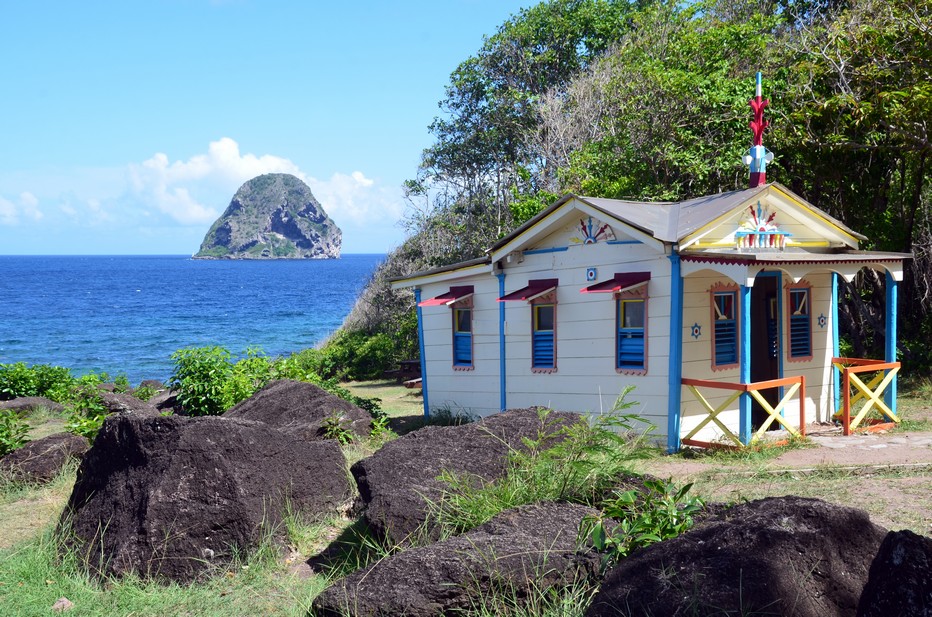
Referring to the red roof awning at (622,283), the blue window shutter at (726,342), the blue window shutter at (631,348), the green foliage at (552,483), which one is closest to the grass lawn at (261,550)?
the green foliage at (552,483)

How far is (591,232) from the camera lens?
511 inches

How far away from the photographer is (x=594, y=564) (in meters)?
5.37

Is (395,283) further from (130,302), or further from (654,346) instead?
(130,302)

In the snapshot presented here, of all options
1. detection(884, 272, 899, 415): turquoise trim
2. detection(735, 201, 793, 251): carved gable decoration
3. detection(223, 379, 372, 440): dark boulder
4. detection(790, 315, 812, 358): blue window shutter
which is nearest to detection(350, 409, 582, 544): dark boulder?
detection(223, 379, 372, 440): dark boulder

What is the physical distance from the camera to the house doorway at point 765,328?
13156mm

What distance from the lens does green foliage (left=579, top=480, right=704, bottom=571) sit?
5.35 m

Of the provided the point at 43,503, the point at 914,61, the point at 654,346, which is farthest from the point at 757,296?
the point at 43,503

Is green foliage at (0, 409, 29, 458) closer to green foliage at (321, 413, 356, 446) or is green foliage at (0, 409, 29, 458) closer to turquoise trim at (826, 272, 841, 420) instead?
green foliage at (321, 413, 356, 446)

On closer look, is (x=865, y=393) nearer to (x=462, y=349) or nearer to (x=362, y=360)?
(x=462, y=349)

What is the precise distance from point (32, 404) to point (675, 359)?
44.2 feet

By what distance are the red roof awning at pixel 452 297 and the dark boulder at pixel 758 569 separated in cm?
1061

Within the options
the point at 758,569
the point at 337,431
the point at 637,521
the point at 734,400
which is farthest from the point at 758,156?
the point at 758,569

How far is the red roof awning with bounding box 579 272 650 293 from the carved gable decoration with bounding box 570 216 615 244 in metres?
0.67

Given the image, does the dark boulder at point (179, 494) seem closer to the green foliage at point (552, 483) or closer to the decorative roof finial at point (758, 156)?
the green foliage at point (552, 483)
